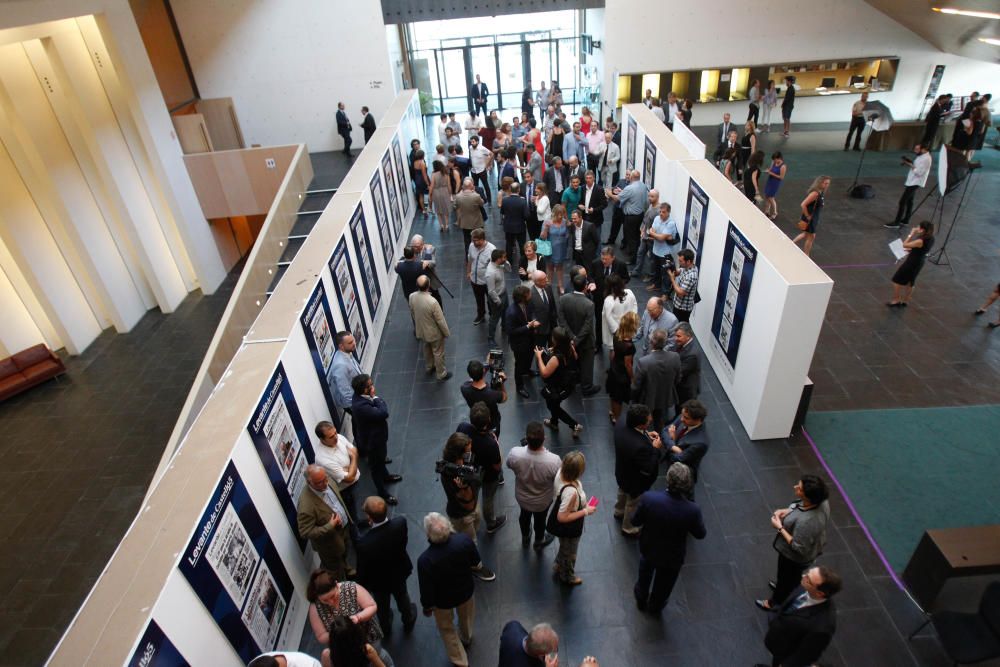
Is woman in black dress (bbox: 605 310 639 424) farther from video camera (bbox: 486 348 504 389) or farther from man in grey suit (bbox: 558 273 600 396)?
video camera (bbox: 486 348 504 389)

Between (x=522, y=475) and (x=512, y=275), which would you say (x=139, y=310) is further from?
(x=522, y=475)

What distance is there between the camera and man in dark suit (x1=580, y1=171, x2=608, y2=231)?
8695mm

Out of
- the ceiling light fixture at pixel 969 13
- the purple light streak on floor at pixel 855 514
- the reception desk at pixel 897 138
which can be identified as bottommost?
the reception desk at pixel 897 138

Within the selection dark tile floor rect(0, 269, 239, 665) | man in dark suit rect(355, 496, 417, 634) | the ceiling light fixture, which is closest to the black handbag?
man in dark suit rect(355, 496, 417, 634)

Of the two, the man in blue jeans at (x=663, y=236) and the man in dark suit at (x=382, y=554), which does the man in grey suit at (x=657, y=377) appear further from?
the man in blue jeans at (x=663, y=236)

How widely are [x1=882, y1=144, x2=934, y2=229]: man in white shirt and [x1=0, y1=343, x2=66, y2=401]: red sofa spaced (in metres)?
14.7

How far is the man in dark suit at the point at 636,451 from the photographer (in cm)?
448

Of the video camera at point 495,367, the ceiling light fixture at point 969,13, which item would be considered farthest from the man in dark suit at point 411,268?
the ceiling light fixture at point 969,13

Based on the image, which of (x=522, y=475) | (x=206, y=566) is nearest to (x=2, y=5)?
(x=206, y=566)

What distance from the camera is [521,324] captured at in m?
6.44

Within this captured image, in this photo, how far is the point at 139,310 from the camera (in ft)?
39.6

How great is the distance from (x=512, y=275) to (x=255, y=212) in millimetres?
7241

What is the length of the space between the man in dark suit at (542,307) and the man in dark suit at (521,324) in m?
0.05

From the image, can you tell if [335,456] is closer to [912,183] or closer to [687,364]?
[687,364]
